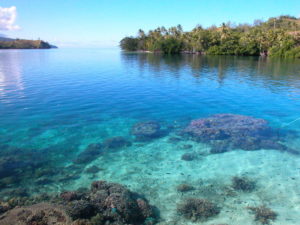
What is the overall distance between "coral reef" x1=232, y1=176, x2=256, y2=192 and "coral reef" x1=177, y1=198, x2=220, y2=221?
1.73 meters

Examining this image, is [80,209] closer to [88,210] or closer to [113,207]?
[88,210]

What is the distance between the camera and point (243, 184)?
374 inches

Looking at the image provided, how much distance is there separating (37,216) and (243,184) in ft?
25.9

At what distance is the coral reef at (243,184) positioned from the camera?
931 centimetres

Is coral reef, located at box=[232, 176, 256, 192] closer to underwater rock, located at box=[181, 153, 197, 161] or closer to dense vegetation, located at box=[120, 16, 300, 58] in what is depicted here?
underwater rock, located at box=[181, 153, 197, 161]

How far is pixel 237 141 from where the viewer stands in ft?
45.5

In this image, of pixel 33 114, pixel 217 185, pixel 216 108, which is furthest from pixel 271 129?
pixel 33 114

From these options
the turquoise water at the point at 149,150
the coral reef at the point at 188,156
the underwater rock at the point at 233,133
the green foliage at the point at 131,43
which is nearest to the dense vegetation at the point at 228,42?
the green foliage at the point at 131,43

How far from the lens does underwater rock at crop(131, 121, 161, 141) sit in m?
14.9

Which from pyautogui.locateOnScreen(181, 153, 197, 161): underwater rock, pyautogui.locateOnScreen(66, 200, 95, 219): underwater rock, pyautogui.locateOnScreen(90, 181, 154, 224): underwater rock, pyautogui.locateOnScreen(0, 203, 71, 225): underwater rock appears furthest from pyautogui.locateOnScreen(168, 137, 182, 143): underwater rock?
pyautogui.locateOnScreen(0, 203, 71, 225): underwater rock

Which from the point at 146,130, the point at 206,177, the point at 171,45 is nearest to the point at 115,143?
the point at 146,130

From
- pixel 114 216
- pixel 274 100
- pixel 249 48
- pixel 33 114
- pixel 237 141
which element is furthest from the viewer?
pixel 249 48

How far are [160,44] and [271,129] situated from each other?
10825cm

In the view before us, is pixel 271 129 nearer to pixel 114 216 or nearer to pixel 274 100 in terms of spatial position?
pixel 274 100
